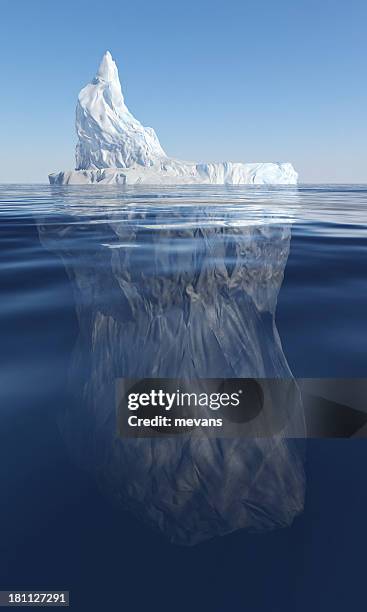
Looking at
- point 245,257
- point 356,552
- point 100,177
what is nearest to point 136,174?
point 100,177

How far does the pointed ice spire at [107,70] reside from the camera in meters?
95.9

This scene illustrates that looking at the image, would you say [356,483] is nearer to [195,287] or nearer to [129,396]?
[129,396]

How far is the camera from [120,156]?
92.6 m

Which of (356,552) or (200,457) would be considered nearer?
(356,552)

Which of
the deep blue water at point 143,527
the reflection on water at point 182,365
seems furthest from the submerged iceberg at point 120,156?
the deep blue water at point 143,527

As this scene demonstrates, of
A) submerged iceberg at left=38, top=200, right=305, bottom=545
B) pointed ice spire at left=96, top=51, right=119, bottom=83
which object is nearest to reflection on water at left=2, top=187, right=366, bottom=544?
submerged iceberg at left=38, top=200, right=305, bottom=545

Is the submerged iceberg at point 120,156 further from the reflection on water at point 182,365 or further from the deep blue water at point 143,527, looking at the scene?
the deep blue water at point 143,527

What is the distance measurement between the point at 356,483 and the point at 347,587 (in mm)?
528

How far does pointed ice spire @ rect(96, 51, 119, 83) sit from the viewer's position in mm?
95875

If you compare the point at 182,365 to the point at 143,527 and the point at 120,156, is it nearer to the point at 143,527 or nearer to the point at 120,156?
the point at 143,527

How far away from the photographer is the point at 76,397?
2449 millimetres

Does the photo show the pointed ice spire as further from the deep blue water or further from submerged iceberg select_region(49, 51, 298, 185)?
the deep blue water

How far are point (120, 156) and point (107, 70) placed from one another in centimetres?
2750

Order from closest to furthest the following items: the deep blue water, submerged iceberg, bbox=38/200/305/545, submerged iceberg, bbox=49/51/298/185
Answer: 1. the deep blue water
2. submerged iceberg, bbox=38/200/305/545
3. submerged iceberg, bbox=49/51/298/185
